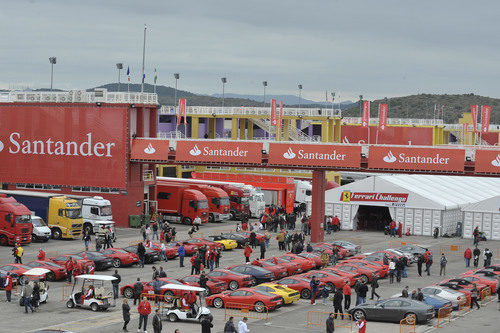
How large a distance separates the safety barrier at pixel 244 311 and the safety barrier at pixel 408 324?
5.26 m

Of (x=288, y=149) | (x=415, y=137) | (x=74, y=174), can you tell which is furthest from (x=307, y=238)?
(x=415, y=137)

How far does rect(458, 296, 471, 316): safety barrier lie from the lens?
37.0 m

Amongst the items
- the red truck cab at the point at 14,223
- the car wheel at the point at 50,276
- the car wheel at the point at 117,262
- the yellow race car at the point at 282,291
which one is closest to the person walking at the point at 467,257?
the yellow race car at the point at 282,291

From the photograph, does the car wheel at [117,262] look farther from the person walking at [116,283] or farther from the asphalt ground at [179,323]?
the person walking at [116,283]

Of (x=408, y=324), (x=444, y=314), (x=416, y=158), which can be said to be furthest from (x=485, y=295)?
(x=416, y=158)

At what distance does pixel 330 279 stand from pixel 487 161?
19.4m

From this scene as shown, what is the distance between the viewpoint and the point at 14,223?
52906 mm

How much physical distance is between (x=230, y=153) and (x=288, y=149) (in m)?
4.50

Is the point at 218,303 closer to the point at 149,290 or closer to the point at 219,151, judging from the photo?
the point at 149,290

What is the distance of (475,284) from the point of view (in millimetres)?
39062

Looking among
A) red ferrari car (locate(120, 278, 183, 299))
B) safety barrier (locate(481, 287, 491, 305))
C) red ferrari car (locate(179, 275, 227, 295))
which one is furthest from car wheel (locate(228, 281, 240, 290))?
safety barrier (locate(481, 287, 491, 305))

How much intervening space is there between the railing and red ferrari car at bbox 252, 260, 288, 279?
2647 cm

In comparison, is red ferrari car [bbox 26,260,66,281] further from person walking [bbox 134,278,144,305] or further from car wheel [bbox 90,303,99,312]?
car wheel [bbox 90,303,99,312]

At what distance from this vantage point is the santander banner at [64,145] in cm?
6612
